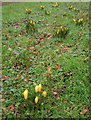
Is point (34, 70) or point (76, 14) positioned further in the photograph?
point (76, 14)

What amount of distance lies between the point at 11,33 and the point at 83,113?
16.7ft

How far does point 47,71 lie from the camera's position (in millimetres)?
6016

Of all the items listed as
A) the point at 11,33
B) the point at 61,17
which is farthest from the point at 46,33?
the point at 61,17

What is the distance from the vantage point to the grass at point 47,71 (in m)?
4.67

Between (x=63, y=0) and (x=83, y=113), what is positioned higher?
(x=63, y=0)

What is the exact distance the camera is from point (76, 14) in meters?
11.9

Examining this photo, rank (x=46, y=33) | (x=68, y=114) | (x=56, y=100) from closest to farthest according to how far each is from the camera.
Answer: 1. (x=68, y=114)
2. (x=56, y=100)
3. (x=46, y=33)

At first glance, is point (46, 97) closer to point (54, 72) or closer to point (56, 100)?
point (56, 100)

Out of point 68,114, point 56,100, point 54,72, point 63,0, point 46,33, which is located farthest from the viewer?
point 63,0

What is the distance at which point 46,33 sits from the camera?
349 inches

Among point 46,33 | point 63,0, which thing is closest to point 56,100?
point 46,33

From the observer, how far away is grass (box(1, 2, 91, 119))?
4668 mm

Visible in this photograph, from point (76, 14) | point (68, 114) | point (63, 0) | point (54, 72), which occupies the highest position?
point (63, 0)

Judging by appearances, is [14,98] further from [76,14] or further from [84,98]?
[76,14]
